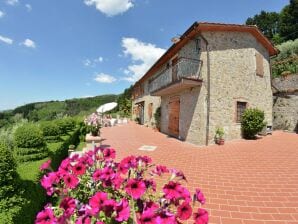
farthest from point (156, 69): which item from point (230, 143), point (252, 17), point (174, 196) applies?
point (252, 17)

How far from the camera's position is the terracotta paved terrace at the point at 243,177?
13.7ft

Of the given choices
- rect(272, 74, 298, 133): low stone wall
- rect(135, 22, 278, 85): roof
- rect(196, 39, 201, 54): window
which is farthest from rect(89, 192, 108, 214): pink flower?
rect(272, 74, 298, 133): low stone wall

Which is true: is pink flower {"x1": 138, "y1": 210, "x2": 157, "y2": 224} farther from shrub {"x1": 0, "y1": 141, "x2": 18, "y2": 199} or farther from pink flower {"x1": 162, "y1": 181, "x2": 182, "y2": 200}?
shrub {"x1": 0, "y1": 141, "x2": 18, "y2": 199}

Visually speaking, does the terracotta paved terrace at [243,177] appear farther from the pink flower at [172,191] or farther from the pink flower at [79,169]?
the pink flower at [79,169]

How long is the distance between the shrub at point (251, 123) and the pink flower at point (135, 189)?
39.1 ft

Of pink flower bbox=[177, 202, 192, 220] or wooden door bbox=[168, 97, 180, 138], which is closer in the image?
pink flower bbox=[177, 202, 192, 220]

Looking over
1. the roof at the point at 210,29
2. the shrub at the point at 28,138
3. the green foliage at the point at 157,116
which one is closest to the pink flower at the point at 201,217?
the shrub at the point at 28,138

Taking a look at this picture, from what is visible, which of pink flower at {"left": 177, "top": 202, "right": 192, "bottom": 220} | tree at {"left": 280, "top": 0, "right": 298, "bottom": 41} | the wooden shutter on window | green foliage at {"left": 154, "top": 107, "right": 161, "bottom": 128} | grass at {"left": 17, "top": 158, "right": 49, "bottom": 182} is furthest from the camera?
tree at {"left": 280, "top": 0, "right": 298, "bottom": 41}

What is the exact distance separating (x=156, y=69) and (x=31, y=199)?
17.8m

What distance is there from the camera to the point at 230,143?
11.5m

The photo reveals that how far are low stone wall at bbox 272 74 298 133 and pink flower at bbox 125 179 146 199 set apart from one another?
1656 cm

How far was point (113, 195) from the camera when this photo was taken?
216 cm

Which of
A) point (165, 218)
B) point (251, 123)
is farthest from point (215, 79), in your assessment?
point (165, 218)

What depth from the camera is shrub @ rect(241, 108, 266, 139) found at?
12.1 m
